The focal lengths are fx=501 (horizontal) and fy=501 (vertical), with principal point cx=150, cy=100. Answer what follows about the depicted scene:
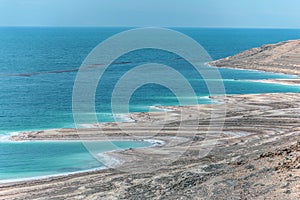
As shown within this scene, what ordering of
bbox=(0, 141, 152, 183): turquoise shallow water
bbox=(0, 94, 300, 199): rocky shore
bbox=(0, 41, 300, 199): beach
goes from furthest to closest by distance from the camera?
1. bbox=(0, 141, 152, 183): turquoise shallow water
2. bbox=(0, 41, 300, 199): beach
3. bbox=(0, 94, 300, 199): rocky shore

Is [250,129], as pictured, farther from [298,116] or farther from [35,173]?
A: [35,173]

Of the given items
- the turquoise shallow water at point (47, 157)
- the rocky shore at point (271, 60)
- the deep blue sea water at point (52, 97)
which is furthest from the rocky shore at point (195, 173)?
the rocky shore at point (271, 60)

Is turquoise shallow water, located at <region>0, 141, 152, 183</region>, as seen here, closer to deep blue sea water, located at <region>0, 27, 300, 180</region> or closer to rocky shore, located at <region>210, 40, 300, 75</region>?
deep blue sea water, located at <region>0, 27, 300, 180</region>

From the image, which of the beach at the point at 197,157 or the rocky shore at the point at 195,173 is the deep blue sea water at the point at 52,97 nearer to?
the beach at the point at 197,157

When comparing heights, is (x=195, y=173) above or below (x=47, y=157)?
below

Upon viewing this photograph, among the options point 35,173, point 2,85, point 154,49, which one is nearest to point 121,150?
point 35,173

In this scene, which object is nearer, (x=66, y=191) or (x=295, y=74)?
(x=66, y=191)

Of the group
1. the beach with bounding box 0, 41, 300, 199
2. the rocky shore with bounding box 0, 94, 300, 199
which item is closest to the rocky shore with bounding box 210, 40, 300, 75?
the beach with bounding box 0, 41, 300, 199

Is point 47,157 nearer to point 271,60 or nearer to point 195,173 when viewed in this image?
point 195,173

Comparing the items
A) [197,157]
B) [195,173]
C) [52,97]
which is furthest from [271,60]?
[195,173]
